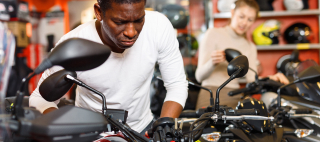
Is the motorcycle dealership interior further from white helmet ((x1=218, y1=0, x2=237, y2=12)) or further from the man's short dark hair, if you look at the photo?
white helmet ((x1=218, y1=0, x2=237, y2=12))

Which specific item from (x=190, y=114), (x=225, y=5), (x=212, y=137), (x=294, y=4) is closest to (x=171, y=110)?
(x=190, y=114)

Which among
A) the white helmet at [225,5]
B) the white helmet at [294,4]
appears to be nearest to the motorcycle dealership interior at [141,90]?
the white helmet at [225,5]

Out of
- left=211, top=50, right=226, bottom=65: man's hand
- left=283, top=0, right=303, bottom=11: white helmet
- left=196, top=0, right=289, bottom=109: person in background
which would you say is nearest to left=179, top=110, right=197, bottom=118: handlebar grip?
left=211, top=50, right=226, bottom=65: man's hand

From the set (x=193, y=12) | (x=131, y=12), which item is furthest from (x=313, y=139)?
(x=193, y=12)

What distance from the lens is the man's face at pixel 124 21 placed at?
Result: 84 cm

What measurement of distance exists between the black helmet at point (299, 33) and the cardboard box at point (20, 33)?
392 cm

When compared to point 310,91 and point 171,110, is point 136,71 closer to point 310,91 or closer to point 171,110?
point 171,110

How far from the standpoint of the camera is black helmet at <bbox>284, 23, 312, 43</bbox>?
3270 millimetres

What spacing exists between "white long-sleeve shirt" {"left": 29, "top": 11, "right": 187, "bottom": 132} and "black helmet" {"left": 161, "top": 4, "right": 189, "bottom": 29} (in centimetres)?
252

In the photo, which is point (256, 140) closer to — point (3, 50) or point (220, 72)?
point (3, 50)

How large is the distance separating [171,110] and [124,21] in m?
0.42

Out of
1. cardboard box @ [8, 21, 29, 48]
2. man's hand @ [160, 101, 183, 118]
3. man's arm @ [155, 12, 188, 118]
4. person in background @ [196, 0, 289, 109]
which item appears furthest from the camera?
cardboard box @ [8, 21, 29, 48]

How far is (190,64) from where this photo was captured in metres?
3.80

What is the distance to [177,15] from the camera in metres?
3.80
